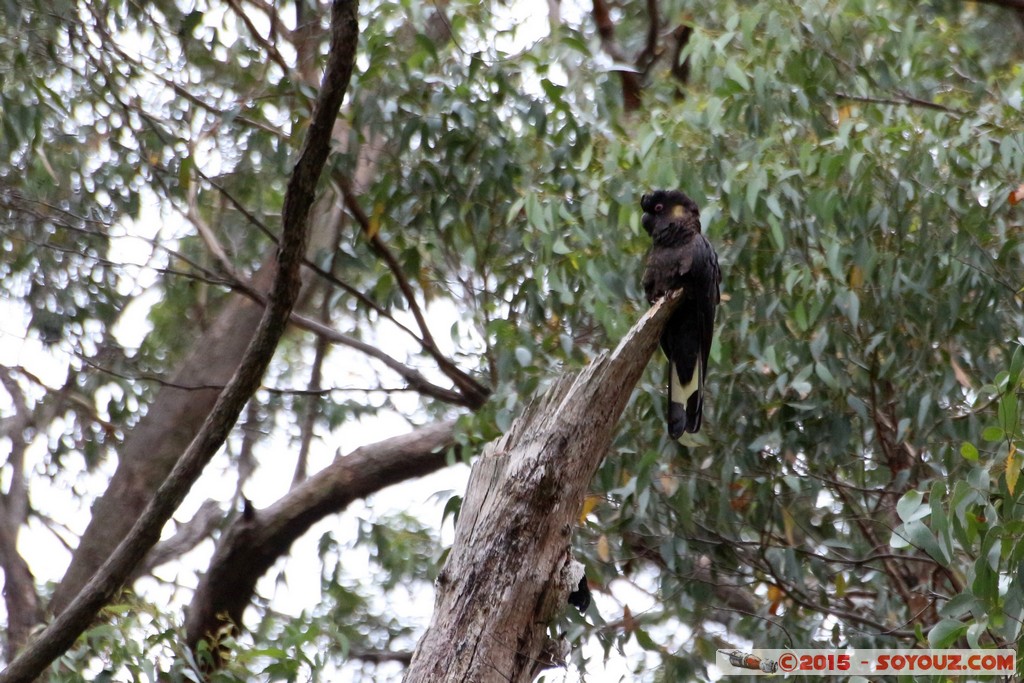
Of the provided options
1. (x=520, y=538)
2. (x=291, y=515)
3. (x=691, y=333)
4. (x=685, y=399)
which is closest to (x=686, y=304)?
(x=691, y=333)

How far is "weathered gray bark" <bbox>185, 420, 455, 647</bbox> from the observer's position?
484 centimetres

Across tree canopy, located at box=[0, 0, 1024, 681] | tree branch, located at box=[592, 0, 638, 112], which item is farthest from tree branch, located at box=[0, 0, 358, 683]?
tree branch, located at box=[592, 0, 638, 112]

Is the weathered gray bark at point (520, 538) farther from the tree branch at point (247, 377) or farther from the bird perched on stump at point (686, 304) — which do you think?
the tree branch at point (247, 377)

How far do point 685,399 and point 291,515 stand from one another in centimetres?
218

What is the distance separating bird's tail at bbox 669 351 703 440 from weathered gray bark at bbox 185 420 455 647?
1.50 m

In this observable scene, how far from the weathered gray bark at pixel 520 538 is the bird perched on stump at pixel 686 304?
0.86 m

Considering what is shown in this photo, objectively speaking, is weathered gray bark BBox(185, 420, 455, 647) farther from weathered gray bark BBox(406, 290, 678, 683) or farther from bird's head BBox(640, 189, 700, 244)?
weathered gray bark BBox(406, 290, 678, 683)

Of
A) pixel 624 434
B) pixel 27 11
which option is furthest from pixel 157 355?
pixel 624 434

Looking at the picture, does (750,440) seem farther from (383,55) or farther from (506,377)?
(383,55)

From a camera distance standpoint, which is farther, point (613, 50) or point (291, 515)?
point (613, 50)

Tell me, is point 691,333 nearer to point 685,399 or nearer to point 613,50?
point 685,399

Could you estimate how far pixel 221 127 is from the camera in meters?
5.02

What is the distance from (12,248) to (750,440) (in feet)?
12.2

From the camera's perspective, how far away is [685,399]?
3482mm
